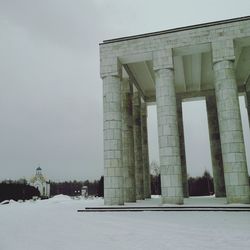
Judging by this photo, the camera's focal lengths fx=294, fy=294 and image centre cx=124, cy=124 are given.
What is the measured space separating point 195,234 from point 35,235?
560 centimetres

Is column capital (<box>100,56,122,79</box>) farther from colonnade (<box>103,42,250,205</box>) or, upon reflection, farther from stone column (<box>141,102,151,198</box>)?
stone column (<box>141,102,151,198</box>)

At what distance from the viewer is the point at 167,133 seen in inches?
841

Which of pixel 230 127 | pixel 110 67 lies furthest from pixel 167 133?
pixel 110 67

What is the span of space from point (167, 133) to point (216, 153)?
12937 mm

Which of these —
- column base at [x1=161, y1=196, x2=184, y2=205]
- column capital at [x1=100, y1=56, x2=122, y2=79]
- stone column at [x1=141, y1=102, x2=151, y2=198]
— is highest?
column capital at [x1=100, y1=56, x2=122, y2=79]

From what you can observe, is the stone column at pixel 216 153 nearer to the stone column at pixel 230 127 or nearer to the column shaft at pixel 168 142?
the stone column at pixel 230 127

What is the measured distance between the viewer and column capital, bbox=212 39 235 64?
850 inches

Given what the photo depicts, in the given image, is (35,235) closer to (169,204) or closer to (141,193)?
(169,204)

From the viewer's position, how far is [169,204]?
65.9ft

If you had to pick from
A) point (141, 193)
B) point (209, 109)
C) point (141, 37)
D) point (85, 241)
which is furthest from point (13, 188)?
point (85, 241)

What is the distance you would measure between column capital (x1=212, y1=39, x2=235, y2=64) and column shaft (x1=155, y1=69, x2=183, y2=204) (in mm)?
3470

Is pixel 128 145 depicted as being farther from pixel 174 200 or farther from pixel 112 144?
pixel 174 200

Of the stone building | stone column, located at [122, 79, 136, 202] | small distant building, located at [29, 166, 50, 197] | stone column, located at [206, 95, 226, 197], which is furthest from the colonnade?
small distant building, located at [29, 166, 50, 197]

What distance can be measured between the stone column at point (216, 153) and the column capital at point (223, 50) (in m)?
→ 12.3
